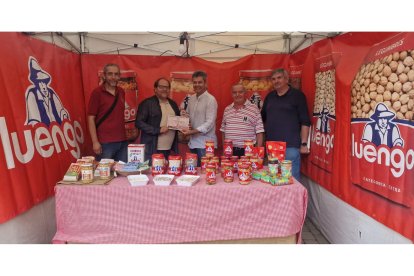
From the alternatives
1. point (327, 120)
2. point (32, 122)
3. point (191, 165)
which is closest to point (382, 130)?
point (327, 120)

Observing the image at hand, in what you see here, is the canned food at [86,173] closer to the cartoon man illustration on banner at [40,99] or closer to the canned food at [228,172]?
the cartoon man illustration on banner at [40,99]

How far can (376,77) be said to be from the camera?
7.88 ft

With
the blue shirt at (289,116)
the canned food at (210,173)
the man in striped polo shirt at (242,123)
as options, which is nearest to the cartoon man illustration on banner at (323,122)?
the blue shirt at (289,116)

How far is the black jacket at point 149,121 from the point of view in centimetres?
343

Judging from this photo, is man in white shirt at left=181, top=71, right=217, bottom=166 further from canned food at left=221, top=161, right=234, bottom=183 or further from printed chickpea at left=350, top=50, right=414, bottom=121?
printed chickpea at left=350, top=50, right=414, bottom=121

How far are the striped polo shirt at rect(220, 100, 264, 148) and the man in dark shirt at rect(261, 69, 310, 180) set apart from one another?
22 centimetres

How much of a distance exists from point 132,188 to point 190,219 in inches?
20.8

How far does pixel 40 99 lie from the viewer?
3.00 meters

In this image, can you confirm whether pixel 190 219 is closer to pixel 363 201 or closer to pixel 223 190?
pixel 223 190

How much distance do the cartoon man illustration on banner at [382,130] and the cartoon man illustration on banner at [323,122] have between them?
706mm

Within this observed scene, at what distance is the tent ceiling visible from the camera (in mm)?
4160

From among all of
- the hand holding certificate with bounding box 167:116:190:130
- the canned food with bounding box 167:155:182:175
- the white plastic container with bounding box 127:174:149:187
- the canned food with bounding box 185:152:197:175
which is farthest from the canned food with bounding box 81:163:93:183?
the hand holding certificate with bounding box 167:116:190:130

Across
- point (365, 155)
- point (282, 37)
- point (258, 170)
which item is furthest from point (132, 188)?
point (282, 37)

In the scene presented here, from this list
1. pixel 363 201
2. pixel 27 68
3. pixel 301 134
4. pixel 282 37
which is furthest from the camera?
pixel 282 37
